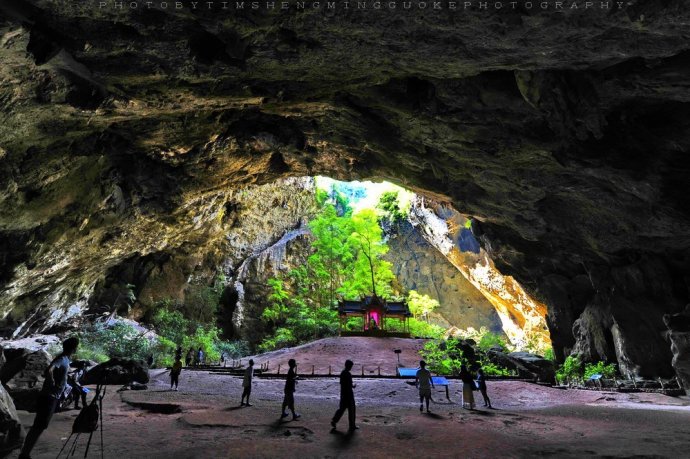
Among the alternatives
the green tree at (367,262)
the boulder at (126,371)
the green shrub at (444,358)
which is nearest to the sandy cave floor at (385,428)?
the boulder at (126,371)

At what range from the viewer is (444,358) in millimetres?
21219

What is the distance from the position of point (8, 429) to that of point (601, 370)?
65.1 ft

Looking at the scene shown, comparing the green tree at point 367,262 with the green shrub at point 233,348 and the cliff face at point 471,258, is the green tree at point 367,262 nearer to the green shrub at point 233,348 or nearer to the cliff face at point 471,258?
the cliff face at point 471,258

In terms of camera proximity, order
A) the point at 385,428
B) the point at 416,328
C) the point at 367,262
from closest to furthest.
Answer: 1. the point at 385,428
2. the point at 416,328
3. the point at 367,262

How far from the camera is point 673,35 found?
6.76 meters

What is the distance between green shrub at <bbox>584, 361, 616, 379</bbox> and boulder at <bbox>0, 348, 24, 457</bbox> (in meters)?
18.9

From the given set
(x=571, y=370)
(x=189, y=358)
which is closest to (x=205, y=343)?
(x=189, y=358)

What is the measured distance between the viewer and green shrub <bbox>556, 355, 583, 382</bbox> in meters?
18.2

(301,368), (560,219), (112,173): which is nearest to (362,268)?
(301,368)

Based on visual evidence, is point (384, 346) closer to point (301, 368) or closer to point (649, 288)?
point (301, 368)

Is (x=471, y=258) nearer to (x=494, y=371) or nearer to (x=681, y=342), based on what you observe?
(x=494, y=371)

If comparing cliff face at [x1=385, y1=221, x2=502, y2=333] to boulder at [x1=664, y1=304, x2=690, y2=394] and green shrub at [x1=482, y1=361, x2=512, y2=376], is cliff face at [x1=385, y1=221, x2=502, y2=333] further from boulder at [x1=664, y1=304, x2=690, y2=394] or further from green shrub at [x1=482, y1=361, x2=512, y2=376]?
boulder at [x1=664, y1=304, x2=690, y2=394]

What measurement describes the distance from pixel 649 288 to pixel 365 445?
1478 cm

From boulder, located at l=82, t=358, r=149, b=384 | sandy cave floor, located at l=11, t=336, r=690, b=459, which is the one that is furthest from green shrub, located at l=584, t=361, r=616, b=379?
boulder, located at l=82, t=358, r=149, b=384
